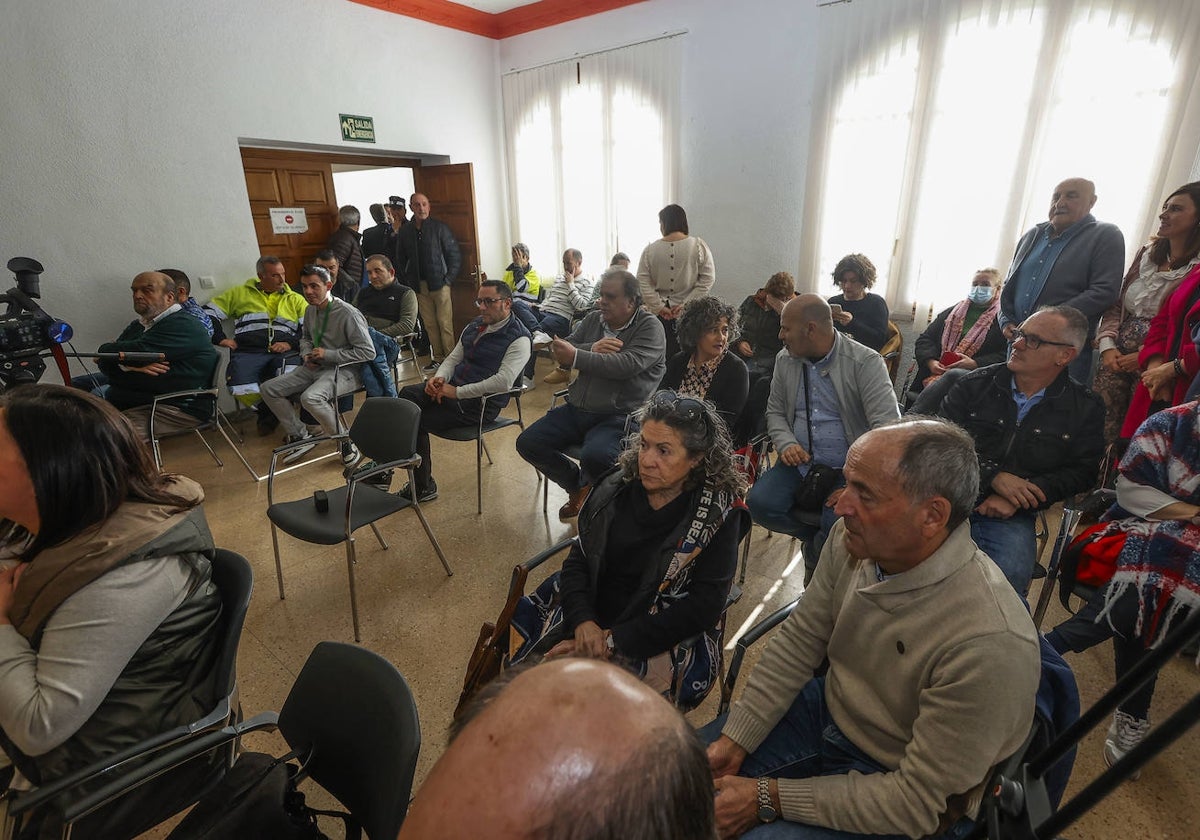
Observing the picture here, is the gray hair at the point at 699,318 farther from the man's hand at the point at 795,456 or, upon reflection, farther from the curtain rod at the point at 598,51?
the curtain rod at the point at 598,51

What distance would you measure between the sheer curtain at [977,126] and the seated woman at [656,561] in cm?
350

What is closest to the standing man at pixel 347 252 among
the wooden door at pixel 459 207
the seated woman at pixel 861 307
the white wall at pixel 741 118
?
the wooden door at pixel 459 207

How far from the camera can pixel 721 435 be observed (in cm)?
168

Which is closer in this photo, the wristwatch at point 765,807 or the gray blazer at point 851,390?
the wristwatch at point 765,807

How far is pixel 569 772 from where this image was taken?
39 centimetres

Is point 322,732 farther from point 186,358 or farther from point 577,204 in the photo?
point 577,204

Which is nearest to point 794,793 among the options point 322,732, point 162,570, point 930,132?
point 322,732

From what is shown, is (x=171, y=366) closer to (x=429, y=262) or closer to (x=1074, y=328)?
(x=429, y=262)

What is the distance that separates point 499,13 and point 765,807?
23.4ft

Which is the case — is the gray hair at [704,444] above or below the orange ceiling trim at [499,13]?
below

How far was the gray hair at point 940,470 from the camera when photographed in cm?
106

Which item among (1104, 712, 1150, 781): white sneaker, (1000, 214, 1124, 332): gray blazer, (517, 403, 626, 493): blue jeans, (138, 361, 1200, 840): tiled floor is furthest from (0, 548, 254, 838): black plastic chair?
(1000, 214, 1124, 332): gray blazer

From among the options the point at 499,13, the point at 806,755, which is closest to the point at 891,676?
the point at 806,755

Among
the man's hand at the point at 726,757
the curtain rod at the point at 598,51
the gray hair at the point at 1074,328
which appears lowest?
the man's hand at the point at 726,757
